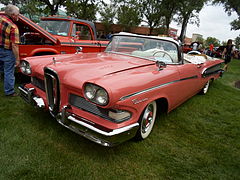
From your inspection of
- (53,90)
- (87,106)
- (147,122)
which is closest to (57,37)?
(53,90)

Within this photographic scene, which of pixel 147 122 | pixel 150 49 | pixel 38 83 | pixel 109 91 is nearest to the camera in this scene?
pixel 109 91

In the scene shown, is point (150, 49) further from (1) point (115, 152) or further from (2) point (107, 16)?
(2) point (107, 16)

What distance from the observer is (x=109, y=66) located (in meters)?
2.37

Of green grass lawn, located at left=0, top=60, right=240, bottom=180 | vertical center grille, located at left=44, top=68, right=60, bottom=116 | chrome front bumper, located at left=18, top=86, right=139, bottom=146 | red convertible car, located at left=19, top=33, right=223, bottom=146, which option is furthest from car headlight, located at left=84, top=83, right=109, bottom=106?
green grass lawn, located at left=0, top=60, right=240, bottom=180

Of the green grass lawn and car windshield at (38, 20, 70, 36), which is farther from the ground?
car windshield at (38, 20, 70, 36)

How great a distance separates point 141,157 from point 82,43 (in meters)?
4.06

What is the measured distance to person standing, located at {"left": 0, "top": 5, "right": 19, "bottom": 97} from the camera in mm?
3113

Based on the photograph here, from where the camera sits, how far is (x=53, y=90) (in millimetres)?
2215

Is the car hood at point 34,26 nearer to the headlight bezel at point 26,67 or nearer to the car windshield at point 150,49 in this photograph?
the headlight bezel at point 26,67

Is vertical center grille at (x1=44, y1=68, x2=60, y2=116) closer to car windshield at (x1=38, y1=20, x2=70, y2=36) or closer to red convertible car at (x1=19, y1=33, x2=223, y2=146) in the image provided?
red convertible car at (x1=19, y1=33, x2=223, y2=146)

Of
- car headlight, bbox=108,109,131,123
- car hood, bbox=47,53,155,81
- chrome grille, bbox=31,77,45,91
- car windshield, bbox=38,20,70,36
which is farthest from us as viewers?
car windshield, bbox=38,20,70,36

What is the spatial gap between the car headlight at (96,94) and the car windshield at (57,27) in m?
3.85

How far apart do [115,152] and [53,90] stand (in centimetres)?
112

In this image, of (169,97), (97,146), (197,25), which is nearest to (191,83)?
(169,97)
